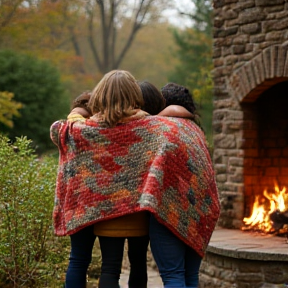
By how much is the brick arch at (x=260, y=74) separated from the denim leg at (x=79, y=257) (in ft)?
13.3

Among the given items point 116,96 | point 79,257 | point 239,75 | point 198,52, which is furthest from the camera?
point 198,52

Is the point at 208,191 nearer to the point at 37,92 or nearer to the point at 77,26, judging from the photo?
the point at 37,92

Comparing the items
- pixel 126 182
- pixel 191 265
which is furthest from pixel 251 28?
pixel 126 182

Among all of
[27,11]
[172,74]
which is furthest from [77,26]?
[27,11]

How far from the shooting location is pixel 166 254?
12.4ft

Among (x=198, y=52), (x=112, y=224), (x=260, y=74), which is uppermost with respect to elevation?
(x=198, y=52)

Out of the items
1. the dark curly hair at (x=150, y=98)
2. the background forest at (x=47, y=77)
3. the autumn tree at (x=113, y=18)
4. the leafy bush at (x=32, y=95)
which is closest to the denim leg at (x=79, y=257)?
the dark curly hair at (x=150, y=98)

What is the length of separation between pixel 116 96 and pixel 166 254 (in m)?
0.88

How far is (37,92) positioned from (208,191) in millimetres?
10188

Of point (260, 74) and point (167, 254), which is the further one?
point (260, 74)

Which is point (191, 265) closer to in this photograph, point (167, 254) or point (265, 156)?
point (167, 254)

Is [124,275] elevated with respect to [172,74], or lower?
lower

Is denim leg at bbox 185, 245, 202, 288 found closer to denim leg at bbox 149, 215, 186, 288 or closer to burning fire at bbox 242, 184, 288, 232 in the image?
denim leg at bbox 149, 215, 186, 288

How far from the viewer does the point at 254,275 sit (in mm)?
6539
